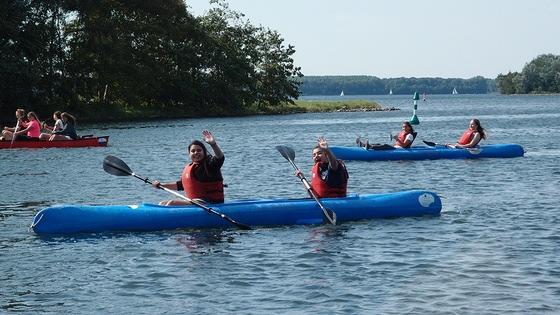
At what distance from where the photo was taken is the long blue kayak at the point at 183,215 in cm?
1495

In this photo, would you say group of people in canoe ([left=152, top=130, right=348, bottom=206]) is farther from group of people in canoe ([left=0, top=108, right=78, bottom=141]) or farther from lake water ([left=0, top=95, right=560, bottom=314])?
group of people in canoe ([left=0, top=108, right=78, bottom=141])

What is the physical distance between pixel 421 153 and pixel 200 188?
1431 centimetres

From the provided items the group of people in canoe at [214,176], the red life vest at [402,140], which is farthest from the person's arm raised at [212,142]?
the red life vest at [402,140]

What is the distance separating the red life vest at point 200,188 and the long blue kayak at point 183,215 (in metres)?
0.20

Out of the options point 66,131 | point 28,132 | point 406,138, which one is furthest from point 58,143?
point 406,138

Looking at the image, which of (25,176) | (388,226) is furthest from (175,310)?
(25,176)

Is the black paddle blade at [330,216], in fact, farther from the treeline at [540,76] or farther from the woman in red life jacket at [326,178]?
the treeline at [540,76]

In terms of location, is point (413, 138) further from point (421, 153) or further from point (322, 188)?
point (322, 188)

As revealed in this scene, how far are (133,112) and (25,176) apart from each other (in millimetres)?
43337

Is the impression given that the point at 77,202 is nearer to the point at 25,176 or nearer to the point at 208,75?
the point at 25,176

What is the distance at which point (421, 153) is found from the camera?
28.4 m

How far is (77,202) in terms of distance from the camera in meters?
19.7

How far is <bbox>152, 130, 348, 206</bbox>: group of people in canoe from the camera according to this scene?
14.9m

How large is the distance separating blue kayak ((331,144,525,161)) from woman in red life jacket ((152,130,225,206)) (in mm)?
13870
